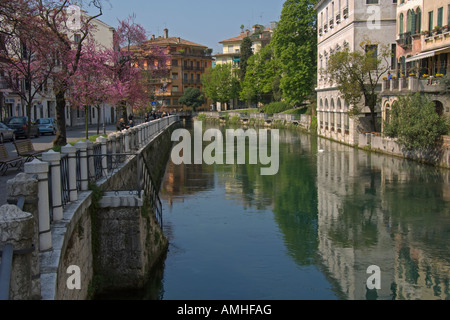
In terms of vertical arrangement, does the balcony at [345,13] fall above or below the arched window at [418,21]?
above

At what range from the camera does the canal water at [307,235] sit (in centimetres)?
1101

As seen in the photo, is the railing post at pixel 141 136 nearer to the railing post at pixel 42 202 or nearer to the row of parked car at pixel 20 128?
the row of parked car at pixel 20 128

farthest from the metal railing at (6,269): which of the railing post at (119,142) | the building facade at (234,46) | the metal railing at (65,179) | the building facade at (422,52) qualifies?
the building facade at (234,46)

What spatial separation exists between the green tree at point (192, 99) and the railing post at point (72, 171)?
94.9 m

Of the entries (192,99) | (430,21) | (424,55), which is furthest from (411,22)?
(192,99)

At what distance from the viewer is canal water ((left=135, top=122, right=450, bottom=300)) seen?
11.0 m

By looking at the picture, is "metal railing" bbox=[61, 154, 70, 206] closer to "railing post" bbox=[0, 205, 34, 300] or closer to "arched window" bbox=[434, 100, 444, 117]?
"railing post" bbox=[0, 205, 34, 300]

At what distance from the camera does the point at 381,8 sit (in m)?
36.9

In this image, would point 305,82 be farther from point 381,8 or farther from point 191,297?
point 191,297

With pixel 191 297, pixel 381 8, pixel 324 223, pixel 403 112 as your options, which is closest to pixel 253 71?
pixel 381 8

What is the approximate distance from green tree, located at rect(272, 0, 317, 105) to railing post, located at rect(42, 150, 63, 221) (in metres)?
51.6

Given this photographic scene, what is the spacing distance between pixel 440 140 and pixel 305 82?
109 feet

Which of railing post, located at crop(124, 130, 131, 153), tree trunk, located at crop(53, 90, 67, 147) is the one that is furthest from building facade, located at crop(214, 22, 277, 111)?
railing post, located at crop(124, 130, 131, 153)

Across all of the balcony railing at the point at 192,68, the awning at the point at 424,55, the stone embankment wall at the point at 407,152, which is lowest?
the stone embankment wall at the point at 407,152
